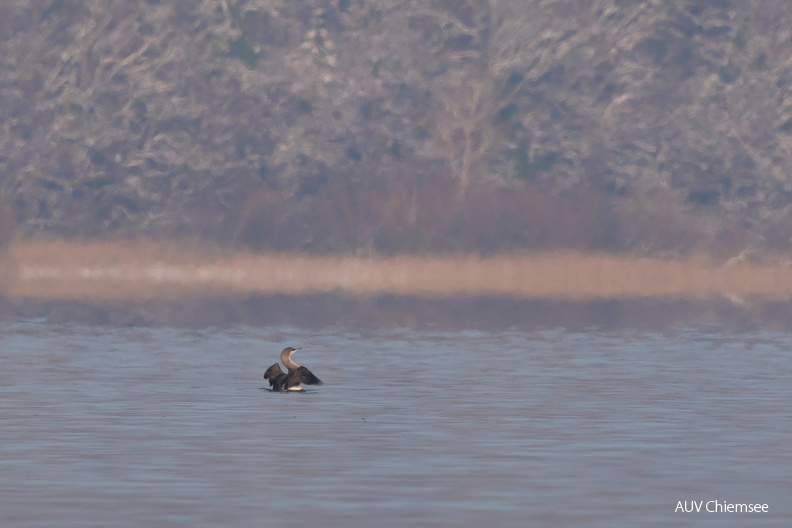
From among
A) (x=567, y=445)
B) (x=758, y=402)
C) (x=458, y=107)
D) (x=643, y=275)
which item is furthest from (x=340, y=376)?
(x=458, y=107)

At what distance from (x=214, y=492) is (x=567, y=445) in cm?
396

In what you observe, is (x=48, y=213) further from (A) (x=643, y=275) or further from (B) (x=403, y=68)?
(A) (x=643, y=275)

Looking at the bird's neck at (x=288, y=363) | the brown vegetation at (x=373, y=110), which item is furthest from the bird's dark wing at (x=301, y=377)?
the brown vegetation at (x=373, y=110)

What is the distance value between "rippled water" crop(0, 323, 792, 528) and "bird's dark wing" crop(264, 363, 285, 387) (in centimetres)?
18

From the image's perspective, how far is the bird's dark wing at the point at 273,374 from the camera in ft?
74.4

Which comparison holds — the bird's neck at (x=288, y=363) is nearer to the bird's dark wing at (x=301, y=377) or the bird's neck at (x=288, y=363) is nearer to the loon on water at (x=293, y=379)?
the loon on water at (x=293, y=379)

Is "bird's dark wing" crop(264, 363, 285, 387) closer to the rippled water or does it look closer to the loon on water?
the loon on water

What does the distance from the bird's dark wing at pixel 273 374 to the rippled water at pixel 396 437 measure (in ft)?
0.59

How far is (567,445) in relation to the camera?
17234 millimetres

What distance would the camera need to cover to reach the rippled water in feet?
45.5

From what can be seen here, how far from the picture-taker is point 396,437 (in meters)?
17.8

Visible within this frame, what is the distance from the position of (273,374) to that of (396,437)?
5.27 meters

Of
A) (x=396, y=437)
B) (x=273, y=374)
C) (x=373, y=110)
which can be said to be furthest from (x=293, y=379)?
(x=373, y=110)

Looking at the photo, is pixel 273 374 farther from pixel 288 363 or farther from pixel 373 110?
pixel 373 110
